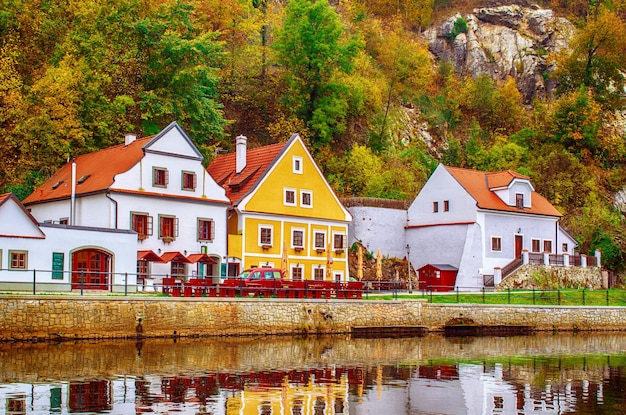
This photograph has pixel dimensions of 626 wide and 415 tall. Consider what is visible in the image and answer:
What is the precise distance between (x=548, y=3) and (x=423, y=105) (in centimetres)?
3588

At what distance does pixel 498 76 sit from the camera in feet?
343

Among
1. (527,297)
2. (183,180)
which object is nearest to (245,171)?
(183,180)

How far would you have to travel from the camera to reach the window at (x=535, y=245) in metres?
63.2

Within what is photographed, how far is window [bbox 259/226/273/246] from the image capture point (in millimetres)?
53000

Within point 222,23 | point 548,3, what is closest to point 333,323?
point 222,23

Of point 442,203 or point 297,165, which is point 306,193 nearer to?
point 297,165

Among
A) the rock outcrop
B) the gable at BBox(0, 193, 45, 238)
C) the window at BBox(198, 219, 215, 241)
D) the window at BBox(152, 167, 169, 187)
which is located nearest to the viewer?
the gable at BBox(0, 193, 45, 238)

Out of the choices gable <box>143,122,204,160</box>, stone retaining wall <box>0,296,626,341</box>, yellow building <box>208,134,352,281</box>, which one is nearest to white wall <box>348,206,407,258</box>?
yellow building <box>208,134,352,281</box>

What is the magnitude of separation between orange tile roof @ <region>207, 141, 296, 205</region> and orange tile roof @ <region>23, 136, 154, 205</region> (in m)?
6.90

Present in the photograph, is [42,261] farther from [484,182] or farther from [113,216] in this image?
[484,182]

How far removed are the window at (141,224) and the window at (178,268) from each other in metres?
2.28

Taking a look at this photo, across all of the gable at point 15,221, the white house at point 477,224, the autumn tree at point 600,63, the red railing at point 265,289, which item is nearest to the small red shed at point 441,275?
the white house at point 477,224

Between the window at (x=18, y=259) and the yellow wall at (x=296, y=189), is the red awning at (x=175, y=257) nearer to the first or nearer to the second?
the yellow wall at (x=296, y=189)

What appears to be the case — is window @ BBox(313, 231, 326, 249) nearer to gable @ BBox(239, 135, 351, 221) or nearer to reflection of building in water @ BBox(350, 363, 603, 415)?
gable @ BBox(239, 135, 351, 221)
